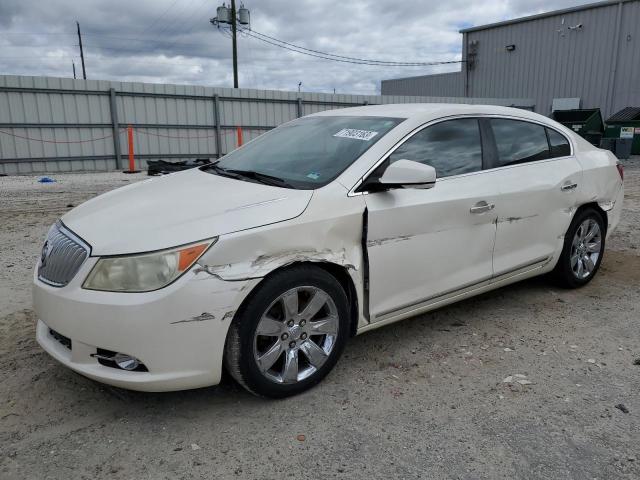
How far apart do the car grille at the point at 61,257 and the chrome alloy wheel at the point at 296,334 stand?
3.07ft

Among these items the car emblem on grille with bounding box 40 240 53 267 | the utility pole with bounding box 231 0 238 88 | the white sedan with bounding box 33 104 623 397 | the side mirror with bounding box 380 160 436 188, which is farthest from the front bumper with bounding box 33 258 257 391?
the utility pole with bounding box 231 0 238 88

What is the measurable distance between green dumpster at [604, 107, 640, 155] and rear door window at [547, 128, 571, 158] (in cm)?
1667

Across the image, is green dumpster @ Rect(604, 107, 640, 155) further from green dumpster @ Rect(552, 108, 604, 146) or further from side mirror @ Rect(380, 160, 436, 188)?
side mirror @ Rect(380, 160, 436, 188)

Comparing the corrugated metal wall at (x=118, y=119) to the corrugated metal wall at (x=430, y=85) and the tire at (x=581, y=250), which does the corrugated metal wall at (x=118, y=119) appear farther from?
the tire at (x=581, y=250)

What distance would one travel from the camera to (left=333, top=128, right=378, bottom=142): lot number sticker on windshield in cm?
338

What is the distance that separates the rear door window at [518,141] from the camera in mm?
3904

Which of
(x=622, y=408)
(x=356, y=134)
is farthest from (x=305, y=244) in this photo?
(x=622, y=408)

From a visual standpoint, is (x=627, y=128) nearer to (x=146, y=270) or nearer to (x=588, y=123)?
(x=588, y=123)

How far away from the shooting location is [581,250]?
15.0 feet

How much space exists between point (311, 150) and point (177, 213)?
114 centimetres

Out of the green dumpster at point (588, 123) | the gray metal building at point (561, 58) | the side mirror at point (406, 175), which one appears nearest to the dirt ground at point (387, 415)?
the side mirror at point (406, 175)

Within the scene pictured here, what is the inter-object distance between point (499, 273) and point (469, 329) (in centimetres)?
46

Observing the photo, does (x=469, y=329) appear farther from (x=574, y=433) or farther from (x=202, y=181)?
(x=202, y=181)

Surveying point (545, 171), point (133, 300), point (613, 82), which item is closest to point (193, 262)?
point (133, 300)
